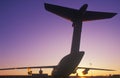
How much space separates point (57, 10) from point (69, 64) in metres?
8.26

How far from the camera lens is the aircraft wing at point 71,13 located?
24094mm

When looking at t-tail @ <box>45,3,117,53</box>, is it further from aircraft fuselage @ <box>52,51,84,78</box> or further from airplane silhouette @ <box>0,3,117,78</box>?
aircraft fuselage @ <box>52,51,84,78</box>

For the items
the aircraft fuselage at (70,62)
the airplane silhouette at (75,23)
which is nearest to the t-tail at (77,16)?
the airplane silhouette at (75,23)

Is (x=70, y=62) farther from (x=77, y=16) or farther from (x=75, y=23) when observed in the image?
(x=77, y=16)

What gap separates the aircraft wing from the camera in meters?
24.1

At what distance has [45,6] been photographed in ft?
75.0

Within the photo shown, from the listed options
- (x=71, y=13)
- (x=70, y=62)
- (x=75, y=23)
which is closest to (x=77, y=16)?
(x=75, y=23)

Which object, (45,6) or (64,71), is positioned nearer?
(45,6)

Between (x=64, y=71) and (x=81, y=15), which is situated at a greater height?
(x=81, y=15)

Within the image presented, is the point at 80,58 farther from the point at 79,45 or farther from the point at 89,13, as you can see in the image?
the point at 89,13

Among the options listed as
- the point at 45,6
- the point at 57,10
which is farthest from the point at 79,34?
the point at 45,6

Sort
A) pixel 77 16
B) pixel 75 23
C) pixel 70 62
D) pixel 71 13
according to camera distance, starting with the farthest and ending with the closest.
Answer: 1. pixel 75 23
2. pixel 77 16
3. pixel 70 62
4. pixel 71 13

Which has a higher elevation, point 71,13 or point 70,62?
point 71,13

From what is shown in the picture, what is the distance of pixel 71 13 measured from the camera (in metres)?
28.7
